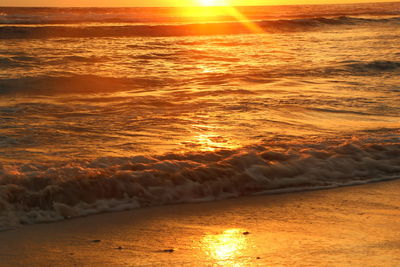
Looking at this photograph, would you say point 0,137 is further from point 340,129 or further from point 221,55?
point 221,55

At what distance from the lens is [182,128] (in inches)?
264

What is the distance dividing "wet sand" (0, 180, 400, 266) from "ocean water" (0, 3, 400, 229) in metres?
0.31

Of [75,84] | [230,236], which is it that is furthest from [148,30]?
[230,236]

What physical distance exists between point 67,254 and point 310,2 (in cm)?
9061

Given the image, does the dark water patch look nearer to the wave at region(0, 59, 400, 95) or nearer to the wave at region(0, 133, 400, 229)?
the wave at region(0, 59, 400, 95)

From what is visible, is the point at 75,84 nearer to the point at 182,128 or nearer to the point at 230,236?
the point at 182,128

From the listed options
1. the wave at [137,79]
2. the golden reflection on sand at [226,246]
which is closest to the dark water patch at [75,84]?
the wave at [137,79]

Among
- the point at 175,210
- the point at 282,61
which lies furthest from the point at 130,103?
the point at 282,61

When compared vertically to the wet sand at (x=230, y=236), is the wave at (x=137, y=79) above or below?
above

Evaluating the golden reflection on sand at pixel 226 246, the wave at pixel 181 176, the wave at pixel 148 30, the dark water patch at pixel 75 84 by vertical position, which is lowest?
the golden reflection on sand at pixel 226 246

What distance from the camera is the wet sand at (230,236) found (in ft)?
10.7

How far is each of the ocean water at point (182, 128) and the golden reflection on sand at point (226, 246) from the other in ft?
3.20

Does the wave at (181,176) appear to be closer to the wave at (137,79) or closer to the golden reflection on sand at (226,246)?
the golden reflection on sand at (226,246)

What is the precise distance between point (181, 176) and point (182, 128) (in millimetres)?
1843
